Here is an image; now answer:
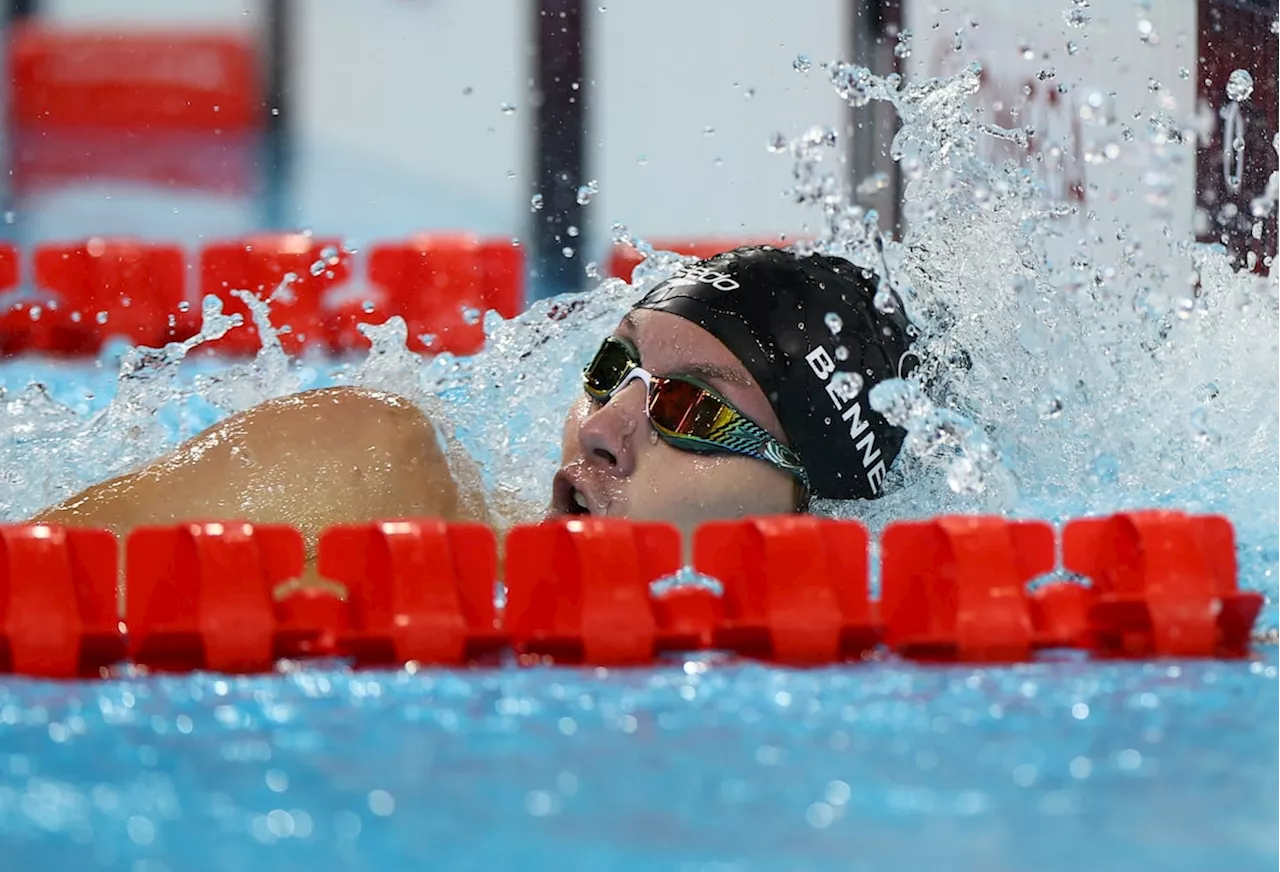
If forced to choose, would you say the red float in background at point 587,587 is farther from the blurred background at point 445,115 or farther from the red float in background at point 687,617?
the blurred background at point 445,115

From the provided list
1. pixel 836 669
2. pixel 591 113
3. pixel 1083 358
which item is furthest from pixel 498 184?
pixel 836 669

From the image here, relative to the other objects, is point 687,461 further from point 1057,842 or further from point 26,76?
point 26,76

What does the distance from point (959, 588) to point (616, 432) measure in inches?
25.3

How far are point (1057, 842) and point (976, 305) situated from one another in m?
1.80

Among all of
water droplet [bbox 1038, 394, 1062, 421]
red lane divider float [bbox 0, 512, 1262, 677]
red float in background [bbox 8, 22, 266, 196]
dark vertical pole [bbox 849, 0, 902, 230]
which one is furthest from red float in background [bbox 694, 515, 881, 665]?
red float in background [bbox 8, 22, 266, 196]

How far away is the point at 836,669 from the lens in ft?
5.21

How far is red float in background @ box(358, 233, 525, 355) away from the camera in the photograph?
20.8 ft

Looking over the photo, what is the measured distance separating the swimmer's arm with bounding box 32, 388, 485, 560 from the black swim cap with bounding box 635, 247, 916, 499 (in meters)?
0.41

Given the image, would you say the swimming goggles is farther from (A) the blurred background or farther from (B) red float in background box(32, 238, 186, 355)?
(B) red float in background box(32, 238, 186, 355)

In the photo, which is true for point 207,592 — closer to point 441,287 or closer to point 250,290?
point 250,290

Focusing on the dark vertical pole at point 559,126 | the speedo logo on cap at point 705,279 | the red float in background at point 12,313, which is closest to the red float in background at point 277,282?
the red float in background at point 12,313

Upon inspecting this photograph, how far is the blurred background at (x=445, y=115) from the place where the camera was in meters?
7.98

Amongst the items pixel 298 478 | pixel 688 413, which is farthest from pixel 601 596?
pixel 298 478

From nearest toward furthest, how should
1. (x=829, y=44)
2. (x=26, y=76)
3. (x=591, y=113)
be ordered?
(x=829, y=44), (x=591, y=113), (x=26, y=76)
